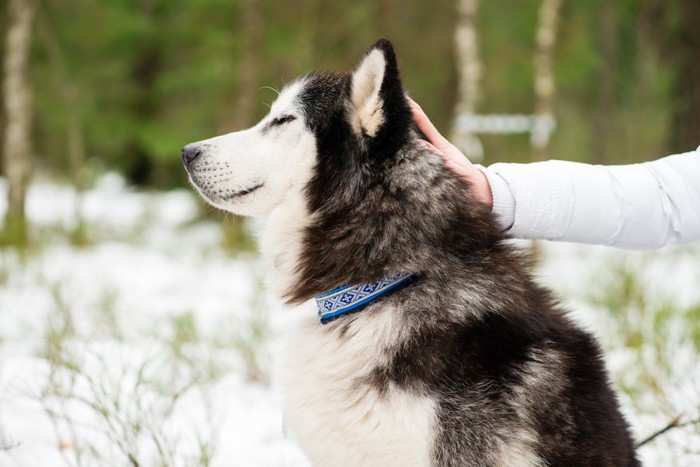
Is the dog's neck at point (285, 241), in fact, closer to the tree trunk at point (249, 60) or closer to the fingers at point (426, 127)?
the fingers at point (426, 127)

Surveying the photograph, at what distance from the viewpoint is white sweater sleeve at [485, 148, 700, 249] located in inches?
86.8

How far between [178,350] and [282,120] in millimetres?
2033

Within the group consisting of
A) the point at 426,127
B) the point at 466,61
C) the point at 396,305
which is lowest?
the point at 396,305

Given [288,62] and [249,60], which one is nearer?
[249,60]

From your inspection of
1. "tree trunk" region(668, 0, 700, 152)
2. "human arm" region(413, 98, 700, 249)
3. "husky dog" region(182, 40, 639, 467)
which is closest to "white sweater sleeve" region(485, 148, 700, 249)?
"human arm" region(413, 98, 700, 249)

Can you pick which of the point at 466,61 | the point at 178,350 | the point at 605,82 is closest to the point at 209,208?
the point at 178,350

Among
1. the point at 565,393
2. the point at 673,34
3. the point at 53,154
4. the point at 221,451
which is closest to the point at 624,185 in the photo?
the point at 565,393

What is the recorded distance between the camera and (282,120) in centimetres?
249

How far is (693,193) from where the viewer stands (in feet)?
7.38

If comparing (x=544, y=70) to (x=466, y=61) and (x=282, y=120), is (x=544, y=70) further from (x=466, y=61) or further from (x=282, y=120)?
(x=282, y=120)

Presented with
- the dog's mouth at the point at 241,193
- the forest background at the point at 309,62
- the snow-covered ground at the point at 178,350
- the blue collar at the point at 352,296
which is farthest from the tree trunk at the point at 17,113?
the blue collar at the point at 352,296

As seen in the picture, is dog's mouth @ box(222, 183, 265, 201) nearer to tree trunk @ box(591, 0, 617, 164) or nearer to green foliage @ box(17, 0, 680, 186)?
green foliage @ box(17, 0, 680, 186)

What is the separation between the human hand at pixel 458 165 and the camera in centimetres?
223

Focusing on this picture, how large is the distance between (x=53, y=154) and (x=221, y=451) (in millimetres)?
22097
